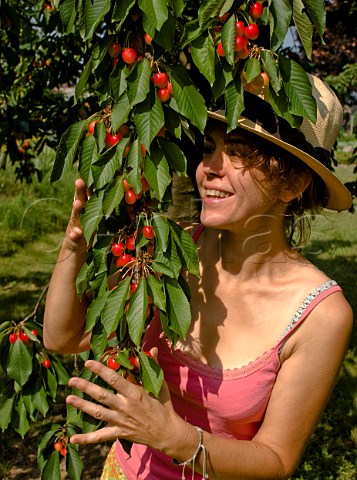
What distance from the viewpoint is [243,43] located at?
1.13 meters

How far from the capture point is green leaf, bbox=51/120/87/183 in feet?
4.37

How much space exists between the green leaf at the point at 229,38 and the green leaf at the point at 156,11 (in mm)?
115

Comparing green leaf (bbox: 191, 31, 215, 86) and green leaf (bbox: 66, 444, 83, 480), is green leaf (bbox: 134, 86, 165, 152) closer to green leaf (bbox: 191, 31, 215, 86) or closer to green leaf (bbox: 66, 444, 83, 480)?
green leaf (bbox: 191, 31, 215, 86)

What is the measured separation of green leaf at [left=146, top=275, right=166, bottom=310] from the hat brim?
15.6 inches

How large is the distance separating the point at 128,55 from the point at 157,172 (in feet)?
0.80

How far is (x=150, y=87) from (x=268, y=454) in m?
0.86

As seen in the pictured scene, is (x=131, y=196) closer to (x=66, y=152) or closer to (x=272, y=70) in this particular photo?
(x=66, y=152)

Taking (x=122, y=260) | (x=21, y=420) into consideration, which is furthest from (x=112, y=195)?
(x=21, y=420)

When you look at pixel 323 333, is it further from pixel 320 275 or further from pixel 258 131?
pixel 258 131

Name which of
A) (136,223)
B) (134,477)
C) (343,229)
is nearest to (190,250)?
(136,223)

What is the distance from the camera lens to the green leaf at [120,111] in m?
1.18

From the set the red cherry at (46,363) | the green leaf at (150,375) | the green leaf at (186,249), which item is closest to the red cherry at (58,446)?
the red cherry at (46,363)

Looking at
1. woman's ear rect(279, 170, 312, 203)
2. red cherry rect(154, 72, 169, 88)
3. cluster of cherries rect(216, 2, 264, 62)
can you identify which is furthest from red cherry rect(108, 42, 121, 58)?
woman's ear rect(279, 170, 312, 203)

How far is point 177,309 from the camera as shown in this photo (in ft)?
3.99
